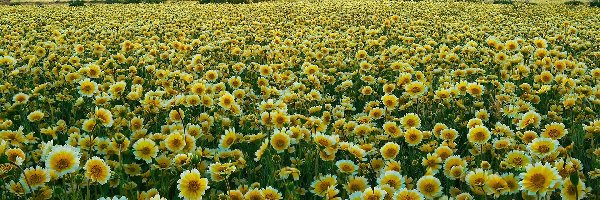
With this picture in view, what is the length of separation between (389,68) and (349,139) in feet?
8.85

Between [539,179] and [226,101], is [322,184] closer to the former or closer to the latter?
[539,179]

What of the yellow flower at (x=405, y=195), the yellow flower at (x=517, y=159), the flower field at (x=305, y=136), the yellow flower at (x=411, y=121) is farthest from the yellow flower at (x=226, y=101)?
the yellow flower at (x=517, y=159)

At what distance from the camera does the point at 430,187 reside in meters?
2.77

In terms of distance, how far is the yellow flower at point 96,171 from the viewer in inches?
Answer: 104

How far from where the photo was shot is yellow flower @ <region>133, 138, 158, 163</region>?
10.1 feet

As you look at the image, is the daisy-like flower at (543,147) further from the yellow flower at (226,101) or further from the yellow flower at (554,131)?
the yellow flower at (226,101)

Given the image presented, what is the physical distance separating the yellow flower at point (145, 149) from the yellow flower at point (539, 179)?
79.4 inches

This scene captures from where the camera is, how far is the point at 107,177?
266 centimetres

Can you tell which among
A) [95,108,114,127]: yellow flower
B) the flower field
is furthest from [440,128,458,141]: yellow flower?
[95,108,114,127]: yellow flower

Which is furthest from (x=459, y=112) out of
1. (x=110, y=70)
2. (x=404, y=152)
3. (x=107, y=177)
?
(x=110, y=70)

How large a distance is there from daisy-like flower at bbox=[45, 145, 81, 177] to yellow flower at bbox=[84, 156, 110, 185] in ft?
0.35

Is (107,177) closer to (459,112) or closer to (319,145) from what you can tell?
(319,145)

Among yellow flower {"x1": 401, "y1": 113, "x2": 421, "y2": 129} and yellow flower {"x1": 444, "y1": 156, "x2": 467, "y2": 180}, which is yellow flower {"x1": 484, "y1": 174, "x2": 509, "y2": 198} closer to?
yellow flower {"x1": 444, "y1": 156, "x2": 467, "y2": 180}

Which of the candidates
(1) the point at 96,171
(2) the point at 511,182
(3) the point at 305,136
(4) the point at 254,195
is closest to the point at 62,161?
(1) the point at 96,171
